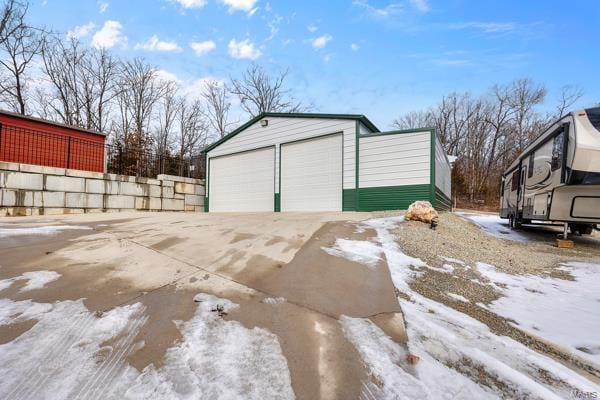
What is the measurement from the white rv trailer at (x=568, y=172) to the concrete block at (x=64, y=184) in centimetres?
1280

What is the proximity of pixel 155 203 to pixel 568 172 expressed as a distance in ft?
41.0

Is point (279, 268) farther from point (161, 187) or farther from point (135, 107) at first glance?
point (135, 107)

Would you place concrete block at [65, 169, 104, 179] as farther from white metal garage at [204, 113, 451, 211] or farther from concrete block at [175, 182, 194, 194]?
white metal garage at [204, 113, 451, 211]

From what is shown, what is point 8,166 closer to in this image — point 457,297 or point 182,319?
point 182,319

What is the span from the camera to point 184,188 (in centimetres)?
1258

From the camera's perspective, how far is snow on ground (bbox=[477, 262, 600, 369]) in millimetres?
2148

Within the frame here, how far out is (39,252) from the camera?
137 inches

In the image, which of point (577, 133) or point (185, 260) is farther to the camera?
point (577, 133)

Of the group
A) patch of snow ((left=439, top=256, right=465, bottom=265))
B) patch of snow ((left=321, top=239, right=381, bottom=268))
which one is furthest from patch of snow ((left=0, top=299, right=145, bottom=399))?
patch of snow ((left=439, top=256, right=465, bottom=265))

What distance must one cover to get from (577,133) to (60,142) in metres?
14.3

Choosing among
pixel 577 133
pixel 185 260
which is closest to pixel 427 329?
pixel 185 260

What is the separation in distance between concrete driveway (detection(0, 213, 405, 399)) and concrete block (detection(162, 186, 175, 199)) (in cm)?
776

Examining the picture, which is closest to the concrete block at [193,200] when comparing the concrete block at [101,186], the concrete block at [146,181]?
the concrete block at [146,181]

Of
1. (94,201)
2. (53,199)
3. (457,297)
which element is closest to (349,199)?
A: (457,297)
